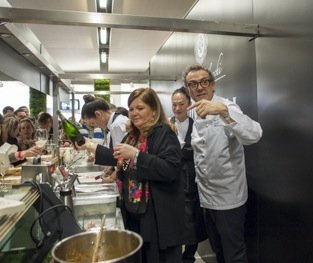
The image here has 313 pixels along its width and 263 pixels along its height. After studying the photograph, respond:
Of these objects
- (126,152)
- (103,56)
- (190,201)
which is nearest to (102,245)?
(126,152)

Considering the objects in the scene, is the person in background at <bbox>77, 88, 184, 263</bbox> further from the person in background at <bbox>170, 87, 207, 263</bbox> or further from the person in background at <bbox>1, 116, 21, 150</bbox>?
the person in background at <bbox>1, 116, 21, 150</bbox>

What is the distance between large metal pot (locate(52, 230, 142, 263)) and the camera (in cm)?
85

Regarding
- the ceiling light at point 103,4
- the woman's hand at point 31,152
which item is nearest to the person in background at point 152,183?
the woman's hand at point 31,152

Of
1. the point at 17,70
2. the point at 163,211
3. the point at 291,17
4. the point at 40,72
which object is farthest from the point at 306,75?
the point at 40,72

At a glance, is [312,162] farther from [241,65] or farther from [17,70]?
[17,70]

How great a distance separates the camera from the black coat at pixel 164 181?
1379 mm

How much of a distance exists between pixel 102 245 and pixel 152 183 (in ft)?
1.83

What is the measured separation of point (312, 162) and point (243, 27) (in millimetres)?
951

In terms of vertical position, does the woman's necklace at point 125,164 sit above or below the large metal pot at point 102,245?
above

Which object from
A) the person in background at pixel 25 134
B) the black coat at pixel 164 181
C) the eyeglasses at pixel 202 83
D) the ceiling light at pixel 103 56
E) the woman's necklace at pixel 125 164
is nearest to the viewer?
the black coat at pixel 164 181

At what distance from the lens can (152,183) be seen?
56.8 inches

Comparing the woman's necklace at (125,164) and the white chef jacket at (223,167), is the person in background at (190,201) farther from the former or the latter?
the woman's necklace at (125,164)

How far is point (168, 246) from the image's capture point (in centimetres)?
143

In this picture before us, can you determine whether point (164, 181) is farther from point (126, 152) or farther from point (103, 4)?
point (103, 4)
